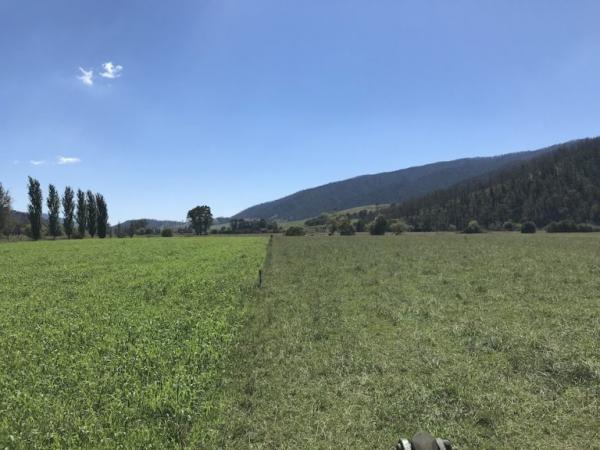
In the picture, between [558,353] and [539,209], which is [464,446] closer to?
[558,353]

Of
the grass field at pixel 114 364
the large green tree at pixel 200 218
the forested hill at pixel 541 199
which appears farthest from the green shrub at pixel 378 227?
the grass field at pixel 114 364

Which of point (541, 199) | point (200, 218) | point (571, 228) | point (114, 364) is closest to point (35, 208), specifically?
point (200, 218)

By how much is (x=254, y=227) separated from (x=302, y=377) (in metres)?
169

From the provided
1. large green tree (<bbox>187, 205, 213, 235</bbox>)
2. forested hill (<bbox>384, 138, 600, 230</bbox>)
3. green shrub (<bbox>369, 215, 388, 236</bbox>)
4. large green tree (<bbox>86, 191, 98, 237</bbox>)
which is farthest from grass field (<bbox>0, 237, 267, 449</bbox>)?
forested hill (<bbox>384, 138, 600, 230</bbox>)

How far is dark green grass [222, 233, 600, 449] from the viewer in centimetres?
654

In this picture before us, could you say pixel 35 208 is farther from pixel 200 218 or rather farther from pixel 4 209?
pixel 200 218

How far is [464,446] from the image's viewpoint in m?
6.07

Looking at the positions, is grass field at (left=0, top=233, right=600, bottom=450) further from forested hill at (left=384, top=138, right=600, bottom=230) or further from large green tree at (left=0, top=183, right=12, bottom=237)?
forested hill at (left=384, top=138, right=600, bottom=230)

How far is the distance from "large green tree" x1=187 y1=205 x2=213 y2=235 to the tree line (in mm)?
59589

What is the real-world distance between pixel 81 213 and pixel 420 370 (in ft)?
331

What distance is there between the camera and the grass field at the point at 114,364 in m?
5.98

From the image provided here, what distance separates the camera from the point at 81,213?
9394 centimetres

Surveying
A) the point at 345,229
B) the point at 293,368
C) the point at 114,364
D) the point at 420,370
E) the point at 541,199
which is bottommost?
the point at 420,370

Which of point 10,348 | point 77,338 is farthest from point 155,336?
point 10,348
